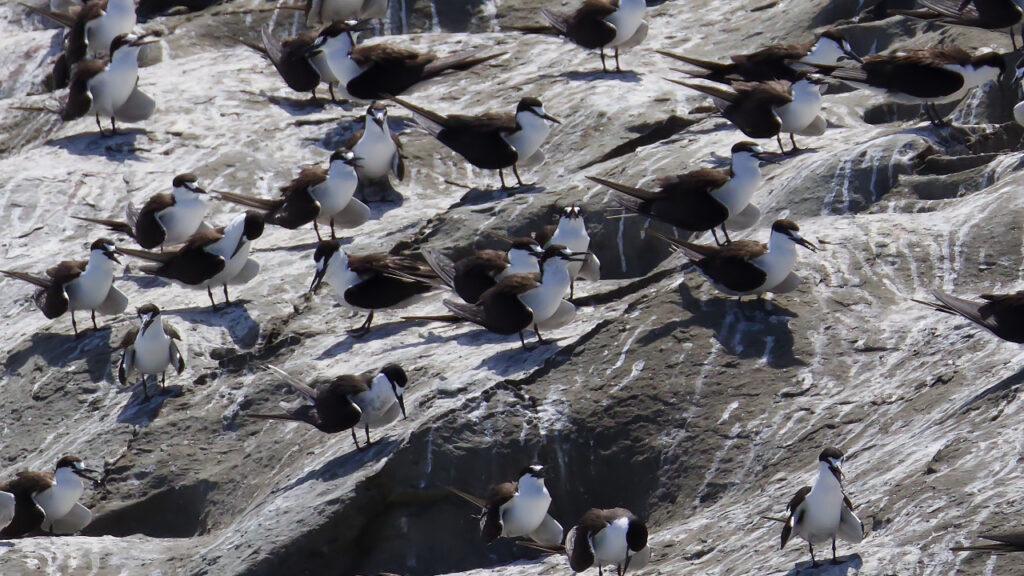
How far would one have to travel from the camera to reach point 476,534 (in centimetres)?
1079

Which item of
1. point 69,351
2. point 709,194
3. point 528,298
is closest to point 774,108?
point 709,194

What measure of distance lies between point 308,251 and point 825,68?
5.09 meters

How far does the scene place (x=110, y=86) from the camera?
642 inches

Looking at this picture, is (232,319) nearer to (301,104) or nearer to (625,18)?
(301,104)

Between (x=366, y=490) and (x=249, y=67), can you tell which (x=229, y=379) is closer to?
(x=366, y=490)

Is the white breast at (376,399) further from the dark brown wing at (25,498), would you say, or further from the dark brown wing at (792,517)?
the dark brown wing at (792,517)

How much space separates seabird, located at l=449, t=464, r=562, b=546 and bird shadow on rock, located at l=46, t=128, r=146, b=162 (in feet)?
25.5

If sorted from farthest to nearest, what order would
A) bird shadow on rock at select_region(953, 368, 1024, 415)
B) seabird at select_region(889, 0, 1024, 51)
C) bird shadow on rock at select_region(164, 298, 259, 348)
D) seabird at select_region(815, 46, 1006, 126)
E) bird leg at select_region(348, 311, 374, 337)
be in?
seabird at select_region(889, 0, 1024, 51)
seabird at select_region(815, 46, 1006, 126)
bird shadow on rock at select_region(164, 298, 259, 348)
bird leg at select_region(348, 311, 374, 337)
bird shadow on rock at select_region(953, 368, 1024, 415)

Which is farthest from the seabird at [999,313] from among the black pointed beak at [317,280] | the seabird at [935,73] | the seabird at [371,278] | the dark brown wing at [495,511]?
the black pointed beak at [317,280]

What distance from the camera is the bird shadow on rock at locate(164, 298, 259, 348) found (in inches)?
511

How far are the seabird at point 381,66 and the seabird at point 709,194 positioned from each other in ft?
15.2

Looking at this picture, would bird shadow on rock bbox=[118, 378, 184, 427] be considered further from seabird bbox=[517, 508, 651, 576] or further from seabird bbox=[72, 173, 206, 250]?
seabird bbox=[517, 508, 651, 576]

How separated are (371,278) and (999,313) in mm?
5125

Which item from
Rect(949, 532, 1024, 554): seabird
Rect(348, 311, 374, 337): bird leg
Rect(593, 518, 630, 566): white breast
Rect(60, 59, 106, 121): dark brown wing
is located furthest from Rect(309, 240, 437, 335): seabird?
Rect(949, 532, 1024, 554): seabird
